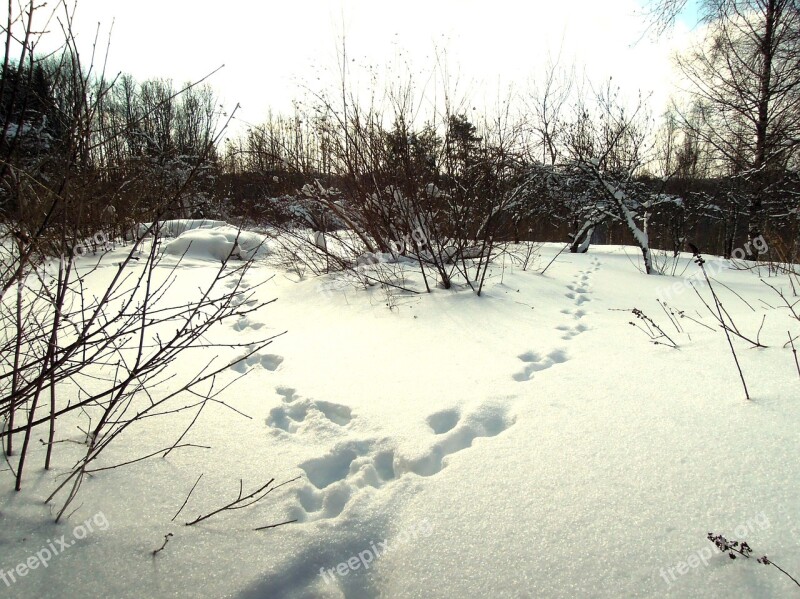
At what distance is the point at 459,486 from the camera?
4.97ft

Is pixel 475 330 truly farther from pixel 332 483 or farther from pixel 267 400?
pixel 332 483

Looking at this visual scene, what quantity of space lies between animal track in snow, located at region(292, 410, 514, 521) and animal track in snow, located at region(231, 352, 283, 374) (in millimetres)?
1177

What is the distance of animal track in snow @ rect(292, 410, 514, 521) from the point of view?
1.51 meters

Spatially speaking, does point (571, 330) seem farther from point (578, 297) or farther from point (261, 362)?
point (261, 362)

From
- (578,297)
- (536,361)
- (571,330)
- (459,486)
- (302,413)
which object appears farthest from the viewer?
(578,297)

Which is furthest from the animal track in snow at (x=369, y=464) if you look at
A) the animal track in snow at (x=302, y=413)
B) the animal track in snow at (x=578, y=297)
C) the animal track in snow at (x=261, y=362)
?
the animal track in snow at (x=578, y=297)

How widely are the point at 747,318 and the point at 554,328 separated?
4.65 ft

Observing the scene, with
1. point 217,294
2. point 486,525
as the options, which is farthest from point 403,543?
point 217,294

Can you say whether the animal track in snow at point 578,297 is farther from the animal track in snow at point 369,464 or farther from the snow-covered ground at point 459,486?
the animal track in snow at point 369,464

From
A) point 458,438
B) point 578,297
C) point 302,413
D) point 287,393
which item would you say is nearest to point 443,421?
point 458,438

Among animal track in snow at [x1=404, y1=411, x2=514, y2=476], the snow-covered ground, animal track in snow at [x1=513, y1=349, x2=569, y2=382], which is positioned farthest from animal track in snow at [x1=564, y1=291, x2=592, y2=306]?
animal track in snow at [x1=404, y1=411, x2=514, y2=476]

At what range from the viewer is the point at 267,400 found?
2277mm

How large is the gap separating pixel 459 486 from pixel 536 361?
144cm

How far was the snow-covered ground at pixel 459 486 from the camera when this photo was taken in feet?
3.66
